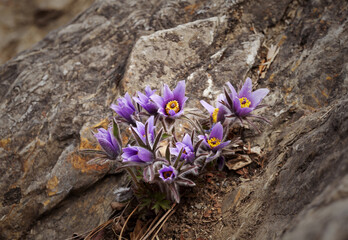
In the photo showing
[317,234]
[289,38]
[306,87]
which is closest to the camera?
[317,234]

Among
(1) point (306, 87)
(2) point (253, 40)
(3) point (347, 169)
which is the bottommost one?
(1) point (306, 87)

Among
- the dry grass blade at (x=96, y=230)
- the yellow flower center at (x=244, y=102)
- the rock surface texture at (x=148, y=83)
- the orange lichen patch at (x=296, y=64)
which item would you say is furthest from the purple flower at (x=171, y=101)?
the orange lichen patch at (x=296, y=64)

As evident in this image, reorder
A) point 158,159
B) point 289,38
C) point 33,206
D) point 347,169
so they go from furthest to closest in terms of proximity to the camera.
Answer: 1. point 289,38
2. point 33,206
3. point 158,159
4. point 347,169

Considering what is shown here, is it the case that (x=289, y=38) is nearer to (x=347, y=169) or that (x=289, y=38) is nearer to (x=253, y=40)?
(x=253, y=40)

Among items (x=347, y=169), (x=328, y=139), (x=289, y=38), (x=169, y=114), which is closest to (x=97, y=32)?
(x=169, y=114)

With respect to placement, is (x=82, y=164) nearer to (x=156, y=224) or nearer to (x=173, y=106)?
(x=156, y=224)

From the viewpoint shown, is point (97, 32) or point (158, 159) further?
point (97, 32)
